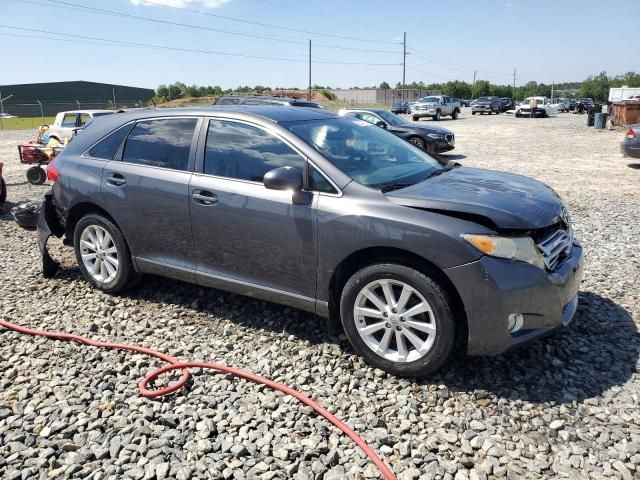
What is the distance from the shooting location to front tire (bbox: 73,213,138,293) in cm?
459

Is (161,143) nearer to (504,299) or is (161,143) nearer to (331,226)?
(331,226)

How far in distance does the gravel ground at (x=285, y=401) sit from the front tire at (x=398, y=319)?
16 cm

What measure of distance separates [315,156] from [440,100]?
123 feet

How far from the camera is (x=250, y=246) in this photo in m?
3.81

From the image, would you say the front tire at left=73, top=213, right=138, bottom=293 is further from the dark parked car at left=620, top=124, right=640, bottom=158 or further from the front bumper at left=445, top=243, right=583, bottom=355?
the dark parked car at left=620, top=124, right=640, bottom=158

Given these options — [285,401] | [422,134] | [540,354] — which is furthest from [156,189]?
[422,134]

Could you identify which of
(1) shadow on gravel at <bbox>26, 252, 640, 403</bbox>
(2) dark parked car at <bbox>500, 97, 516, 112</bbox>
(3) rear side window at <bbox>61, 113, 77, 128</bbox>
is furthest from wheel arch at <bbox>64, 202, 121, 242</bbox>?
(2) dark parked car at <bbox>500, 97, 516, 112</bbox>

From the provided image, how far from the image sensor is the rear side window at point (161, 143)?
421 centimetres

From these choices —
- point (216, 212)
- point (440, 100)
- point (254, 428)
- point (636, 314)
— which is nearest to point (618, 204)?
point (636, 314)

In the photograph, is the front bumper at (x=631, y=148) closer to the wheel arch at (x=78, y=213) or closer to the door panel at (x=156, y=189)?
the door panel at (x=156, y=189)

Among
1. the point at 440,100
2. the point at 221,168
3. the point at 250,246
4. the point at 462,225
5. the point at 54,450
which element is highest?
the point at 440,100

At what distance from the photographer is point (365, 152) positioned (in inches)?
158

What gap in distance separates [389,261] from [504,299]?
0.72m

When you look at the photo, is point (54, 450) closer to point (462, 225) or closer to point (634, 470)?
point (462, 225)
